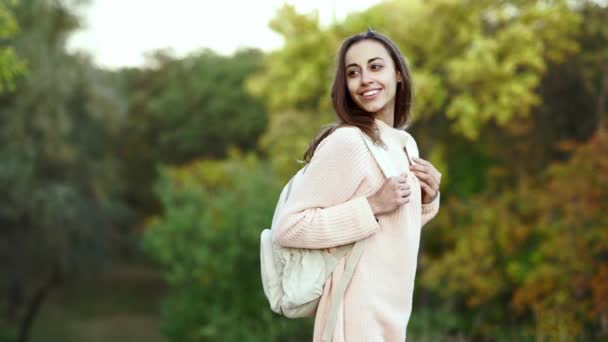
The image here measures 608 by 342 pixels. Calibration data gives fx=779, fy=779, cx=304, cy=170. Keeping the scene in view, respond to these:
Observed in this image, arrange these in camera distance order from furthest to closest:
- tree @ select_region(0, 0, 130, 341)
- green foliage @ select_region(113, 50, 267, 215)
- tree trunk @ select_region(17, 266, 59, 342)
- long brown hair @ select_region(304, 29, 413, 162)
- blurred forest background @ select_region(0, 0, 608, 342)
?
green foliage @ select_region(113, 50, 267, 215) → tree trunk @ select_region(17, 266, 59, 342) → tree @ select_region(0, 0, 130, 341) → blurred forest background @ select_region(0, 0, 608, 342) → long brown hair @ select_region(304, 29, 413, 162)

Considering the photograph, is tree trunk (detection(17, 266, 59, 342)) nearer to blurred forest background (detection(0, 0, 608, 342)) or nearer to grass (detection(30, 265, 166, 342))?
blurred forest background (detection(0, 0, 608, 342))

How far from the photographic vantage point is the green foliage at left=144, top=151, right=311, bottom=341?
12297 mm

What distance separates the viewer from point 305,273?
231 cm

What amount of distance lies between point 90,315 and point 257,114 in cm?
891

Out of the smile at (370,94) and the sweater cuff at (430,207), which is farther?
the sweater cuff at (430,207)

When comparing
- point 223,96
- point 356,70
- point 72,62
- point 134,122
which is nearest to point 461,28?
point 72,62

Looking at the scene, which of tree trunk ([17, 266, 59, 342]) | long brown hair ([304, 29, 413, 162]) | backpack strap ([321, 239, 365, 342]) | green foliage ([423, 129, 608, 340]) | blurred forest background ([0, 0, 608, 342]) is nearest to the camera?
backpack strap ([321, 239, 365, 342])

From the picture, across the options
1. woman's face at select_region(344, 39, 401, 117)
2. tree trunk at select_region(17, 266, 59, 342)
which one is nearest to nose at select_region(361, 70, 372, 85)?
woman's face at select_region(344, 39, 401, 117)

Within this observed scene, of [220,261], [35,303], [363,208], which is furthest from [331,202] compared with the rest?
[35,303]

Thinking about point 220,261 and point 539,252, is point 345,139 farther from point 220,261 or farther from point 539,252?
point 539,252

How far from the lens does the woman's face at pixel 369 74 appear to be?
2479mm

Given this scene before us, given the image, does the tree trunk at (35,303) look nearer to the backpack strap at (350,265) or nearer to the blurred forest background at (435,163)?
the blurred forest background at (435,163)

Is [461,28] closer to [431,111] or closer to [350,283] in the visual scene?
[431,111]

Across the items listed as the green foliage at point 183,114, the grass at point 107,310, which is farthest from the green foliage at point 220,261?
the green foliage at point 183,114
